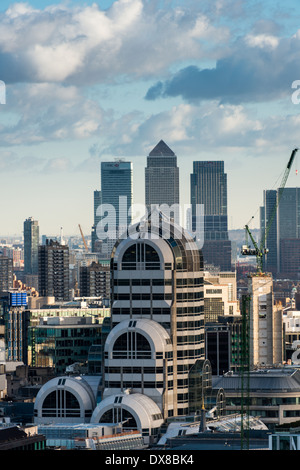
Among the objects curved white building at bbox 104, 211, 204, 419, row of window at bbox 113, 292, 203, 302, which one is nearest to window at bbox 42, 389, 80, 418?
curved white building at bbox 104, 211, 204, 419

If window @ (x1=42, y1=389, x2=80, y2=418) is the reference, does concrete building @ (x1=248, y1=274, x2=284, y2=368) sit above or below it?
above

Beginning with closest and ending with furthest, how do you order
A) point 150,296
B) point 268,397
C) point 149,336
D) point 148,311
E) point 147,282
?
1. point 149,336
2. point 147,282
3. point 150,296
4. point 148,311
5. point 268,397

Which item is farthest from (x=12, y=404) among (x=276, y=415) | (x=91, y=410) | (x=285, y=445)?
(x=285, y=445)

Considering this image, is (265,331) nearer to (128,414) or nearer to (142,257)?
(142,257)

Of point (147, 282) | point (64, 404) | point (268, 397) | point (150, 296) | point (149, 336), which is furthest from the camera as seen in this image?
point (268, 397)

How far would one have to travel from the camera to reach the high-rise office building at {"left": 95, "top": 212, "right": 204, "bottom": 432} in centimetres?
10175

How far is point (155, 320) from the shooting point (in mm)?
103625

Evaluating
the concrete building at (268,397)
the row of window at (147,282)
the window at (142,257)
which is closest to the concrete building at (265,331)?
the concrete building at (268,397)

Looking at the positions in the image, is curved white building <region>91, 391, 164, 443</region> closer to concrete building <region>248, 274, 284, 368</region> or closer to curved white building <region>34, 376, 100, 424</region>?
curved white building <region>34, 376, 100, 424</region>

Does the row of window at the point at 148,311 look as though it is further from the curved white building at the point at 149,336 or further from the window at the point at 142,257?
the window at the point at 142,257

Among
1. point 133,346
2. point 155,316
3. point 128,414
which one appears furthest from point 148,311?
point 128,414

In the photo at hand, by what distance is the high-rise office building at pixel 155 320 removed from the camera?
101750mm

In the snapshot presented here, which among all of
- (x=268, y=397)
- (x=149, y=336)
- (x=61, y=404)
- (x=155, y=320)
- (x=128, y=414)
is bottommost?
(x=128, y=414)

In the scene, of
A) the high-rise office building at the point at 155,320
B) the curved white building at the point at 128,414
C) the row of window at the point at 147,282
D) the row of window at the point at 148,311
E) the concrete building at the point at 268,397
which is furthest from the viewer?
the concrete building at the point at 268,397
